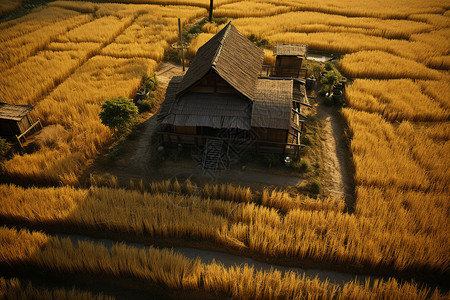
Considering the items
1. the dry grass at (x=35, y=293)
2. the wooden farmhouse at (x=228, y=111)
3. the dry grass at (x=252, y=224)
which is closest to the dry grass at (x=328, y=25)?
the wooden farmhouse at (x=228, y=111)

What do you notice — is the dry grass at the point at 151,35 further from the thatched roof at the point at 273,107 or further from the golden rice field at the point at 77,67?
the thatched roof at the point at 273,107

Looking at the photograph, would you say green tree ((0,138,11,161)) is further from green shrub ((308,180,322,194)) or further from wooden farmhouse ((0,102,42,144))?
green shrub ((308,180,322,194))

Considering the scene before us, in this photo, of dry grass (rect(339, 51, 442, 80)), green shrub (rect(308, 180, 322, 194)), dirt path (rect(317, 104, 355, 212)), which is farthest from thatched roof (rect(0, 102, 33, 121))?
dry grass (rect(339, 51, 442, 80))

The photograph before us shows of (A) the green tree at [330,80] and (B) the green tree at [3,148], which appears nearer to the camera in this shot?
(B) the green tree at [3,148]

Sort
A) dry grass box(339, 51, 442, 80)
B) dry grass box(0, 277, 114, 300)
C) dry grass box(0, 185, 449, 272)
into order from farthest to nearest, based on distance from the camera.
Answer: dry grass box(339, 51, 442, 80) → dry grass box(0, 185, 449, 272) → dry grass box(0, 277, 114, 300)

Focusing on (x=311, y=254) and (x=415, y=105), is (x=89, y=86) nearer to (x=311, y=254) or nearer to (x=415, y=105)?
(x=311, y=254)

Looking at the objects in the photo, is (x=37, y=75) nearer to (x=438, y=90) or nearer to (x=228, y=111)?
(x=228, y=111)

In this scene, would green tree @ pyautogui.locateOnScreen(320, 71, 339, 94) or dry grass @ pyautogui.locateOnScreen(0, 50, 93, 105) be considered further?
green tree @ pyautogui.locateOnScreen(320, 71, 339, 94)
